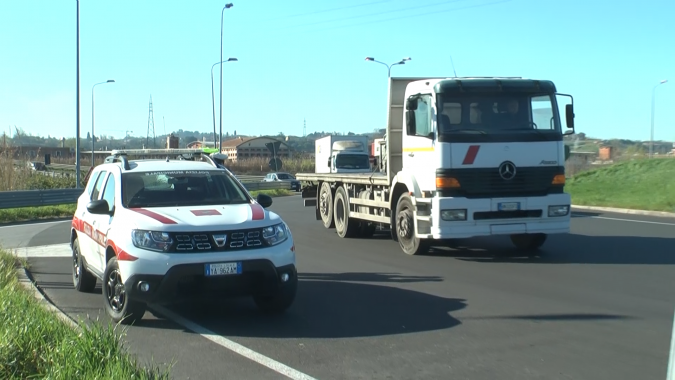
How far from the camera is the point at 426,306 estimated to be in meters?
8.88

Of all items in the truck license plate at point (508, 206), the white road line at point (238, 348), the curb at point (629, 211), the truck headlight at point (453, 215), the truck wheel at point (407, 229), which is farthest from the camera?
the curb at point (629, 211)

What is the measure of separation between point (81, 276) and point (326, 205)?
9.53 meters

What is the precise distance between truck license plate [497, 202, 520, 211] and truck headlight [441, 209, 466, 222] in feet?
2.13

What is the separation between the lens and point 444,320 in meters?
8.10

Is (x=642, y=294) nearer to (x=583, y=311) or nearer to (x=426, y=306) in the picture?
(x=583, y=311)

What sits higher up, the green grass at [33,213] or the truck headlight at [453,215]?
the truck headlight at [453,215]

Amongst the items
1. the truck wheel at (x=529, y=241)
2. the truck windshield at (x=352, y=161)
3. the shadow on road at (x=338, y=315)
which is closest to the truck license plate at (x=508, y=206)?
the truck wheel at (x=529, y=241)

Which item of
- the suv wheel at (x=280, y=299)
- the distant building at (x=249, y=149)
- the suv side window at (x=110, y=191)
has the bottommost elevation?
the suv wheel at (x=280, y=299)

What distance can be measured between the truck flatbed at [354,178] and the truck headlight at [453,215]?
2.50 metres

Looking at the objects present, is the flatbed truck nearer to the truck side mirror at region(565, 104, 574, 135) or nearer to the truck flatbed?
the truck side mirror at region(565, 104, 574, 135)

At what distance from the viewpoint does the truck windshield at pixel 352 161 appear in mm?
36781

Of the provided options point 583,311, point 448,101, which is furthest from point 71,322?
point 448,101

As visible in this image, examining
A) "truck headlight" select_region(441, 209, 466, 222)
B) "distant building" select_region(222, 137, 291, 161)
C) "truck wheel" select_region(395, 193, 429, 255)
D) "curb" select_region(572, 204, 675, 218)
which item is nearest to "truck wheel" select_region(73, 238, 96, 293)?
"truck headlight" select_region(441, 209, 466, 222)

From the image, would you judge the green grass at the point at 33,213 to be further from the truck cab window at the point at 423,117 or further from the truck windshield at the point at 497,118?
the truck windshield at the point at 497,118
